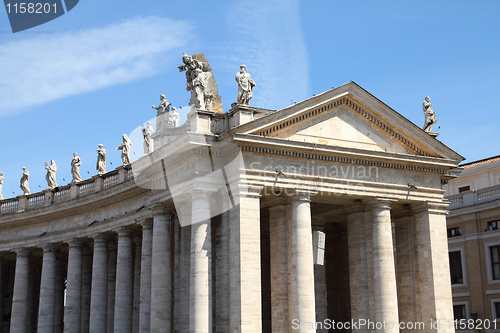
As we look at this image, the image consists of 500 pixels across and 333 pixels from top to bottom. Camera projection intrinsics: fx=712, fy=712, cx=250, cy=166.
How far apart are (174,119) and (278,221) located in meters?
9.54

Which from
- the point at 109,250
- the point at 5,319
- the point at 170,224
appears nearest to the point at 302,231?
the point at 170,224

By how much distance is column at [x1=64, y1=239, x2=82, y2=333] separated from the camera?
5625 cm

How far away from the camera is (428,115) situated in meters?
49.9

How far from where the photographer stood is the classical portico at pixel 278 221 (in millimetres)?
41094

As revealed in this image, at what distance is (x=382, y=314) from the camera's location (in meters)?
43.8

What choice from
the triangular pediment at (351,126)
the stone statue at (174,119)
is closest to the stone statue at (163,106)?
the stone statue at (174,119)

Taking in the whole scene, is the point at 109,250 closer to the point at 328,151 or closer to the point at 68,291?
the point at 68,291

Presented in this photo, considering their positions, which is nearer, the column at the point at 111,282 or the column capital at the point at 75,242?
the column at the point at 111,282

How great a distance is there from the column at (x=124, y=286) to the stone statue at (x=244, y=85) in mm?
15379

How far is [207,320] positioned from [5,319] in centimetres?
3410

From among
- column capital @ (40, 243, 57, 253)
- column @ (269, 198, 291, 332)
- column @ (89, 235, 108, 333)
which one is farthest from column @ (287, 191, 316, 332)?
column capital @ (40, 243, 57, 253)

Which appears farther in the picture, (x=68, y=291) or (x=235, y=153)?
(x=68, y=291)

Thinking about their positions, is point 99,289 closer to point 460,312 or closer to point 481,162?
point 460,312

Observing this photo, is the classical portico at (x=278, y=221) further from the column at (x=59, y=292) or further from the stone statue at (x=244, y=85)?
the column at (x=59, y=292)
